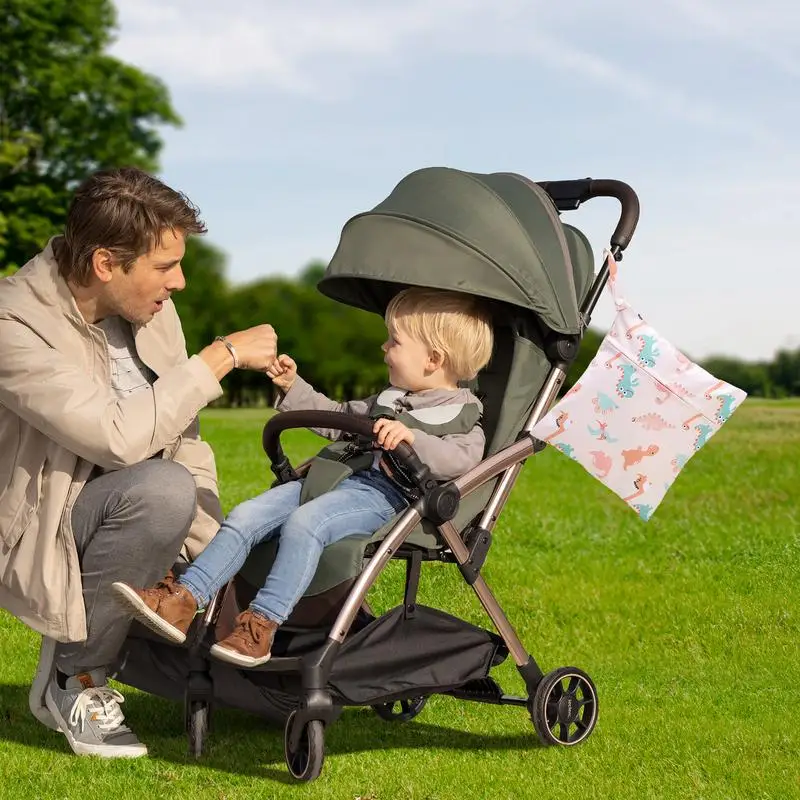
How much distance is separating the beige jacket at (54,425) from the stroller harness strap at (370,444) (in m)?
0.44

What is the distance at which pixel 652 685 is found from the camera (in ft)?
18.4

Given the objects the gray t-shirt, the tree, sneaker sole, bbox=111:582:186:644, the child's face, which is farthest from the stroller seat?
the tree

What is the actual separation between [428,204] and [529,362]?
634mm

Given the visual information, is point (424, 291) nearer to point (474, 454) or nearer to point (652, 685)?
point (474, 454)

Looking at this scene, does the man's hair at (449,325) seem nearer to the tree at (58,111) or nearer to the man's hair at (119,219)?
the man's hair at (119,219)

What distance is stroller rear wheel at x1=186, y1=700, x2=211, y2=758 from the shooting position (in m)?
4.28

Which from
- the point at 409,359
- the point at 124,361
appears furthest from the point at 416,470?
the point at 124,361

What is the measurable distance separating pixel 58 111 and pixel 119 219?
28223 millimetres

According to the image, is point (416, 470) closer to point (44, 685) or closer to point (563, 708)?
point (563, 708)

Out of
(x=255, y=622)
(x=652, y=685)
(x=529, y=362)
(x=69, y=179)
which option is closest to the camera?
(x=255, y=622)

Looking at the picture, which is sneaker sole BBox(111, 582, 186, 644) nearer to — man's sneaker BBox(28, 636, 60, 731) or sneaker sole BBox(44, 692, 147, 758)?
sneaker sole BBox(44, 692, 147, 758)

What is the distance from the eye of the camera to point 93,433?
4031 mm

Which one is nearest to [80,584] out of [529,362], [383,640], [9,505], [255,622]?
[9,505]

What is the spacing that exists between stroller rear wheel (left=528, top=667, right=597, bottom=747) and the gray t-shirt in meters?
1.68
